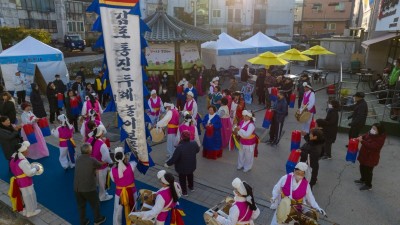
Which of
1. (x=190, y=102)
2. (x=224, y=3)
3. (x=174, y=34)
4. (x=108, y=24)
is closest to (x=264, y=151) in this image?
(x=190, y=102)

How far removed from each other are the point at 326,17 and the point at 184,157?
5181 cm

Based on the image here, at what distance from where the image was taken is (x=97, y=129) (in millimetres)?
6039

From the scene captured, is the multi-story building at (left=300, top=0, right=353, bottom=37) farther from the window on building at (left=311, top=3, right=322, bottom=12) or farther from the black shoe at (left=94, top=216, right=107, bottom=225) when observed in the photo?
the black shoe at (left=94, top=216, right=107, bottom=225)

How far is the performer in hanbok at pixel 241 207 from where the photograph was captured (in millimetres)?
4039

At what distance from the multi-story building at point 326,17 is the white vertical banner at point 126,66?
50854 mm

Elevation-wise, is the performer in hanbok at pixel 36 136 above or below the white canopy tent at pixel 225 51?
below

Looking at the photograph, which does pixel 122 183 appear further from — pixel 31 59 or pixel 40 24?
pixel 40 24

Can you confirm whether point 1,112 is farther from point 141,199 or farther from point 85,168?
point 141,199

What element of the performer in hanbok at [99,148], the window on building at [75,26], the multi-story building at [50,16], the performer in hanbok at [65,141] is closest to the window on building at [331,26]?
the multi-story building at [50,16]

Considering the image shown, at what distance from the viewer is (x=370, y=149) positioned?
6402 mm

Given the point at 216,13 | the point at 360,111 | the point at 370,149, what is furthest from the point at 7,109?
the point at 216,13

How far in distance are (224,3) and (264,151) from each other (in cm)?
4234

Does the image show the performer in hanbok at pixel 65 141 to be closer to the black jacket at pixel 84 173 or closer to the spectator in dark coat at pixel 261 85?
the black jacket at pixel 84 173

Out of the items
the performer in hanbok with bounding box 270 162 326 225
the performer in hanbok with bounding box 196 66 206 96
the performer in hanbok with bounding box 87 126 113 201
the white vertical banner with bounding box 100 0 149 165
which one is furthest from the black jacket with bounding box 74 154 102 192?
the performer in hanbok with bounding box 196 66 206 96
